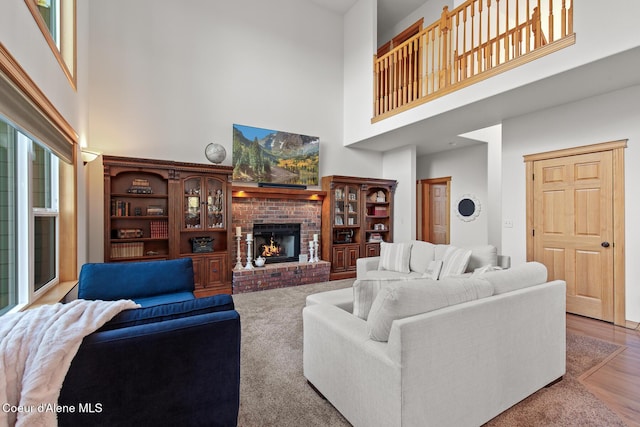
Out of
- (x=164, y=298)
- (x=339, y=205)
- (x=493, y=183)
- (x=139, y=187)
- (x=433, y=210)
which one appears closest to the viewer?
(x=164, y=298)

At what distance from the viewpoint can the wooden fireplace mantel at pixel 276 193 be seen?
4.95m

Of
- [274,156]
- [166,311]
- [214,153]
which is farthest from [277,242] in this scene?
[166,311]

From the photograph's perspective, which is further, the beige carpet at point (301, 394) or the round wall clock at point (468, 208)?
the round wall clock at point (468, 208)

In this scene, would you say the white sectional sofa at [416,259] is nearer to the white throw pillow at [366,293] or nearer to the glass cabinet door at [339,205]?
the glass cabinet door at [339,205]

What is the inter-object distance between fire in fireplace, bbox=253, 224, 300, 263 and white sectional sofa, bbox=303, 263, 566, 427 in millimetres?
3350

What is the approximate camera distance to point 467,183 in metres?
6.62

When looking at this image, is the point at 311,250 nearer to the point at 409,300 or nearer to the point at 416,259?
the point at 416,259

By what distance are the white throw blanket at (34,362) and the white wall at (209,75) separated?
389cm

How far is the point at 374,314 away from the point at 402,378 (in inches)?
12.5

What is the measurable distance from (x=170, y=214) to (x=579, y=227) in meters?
5.30

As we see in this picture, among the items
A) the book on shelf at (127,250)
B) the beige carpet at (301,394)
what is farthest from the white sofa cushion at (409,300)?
the book on shelf at (127,250)

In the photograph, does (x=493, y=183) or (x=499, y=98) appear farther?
(x=493, y=183)

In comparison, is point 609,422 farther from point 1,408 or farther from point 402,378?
point 1,408

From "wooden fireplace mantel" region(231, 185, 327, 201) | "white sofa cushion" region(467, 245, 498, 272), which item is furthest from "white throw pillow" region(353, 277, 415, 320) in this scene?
"wooden fireplace mantel" region(231, 185, 327, 201)
